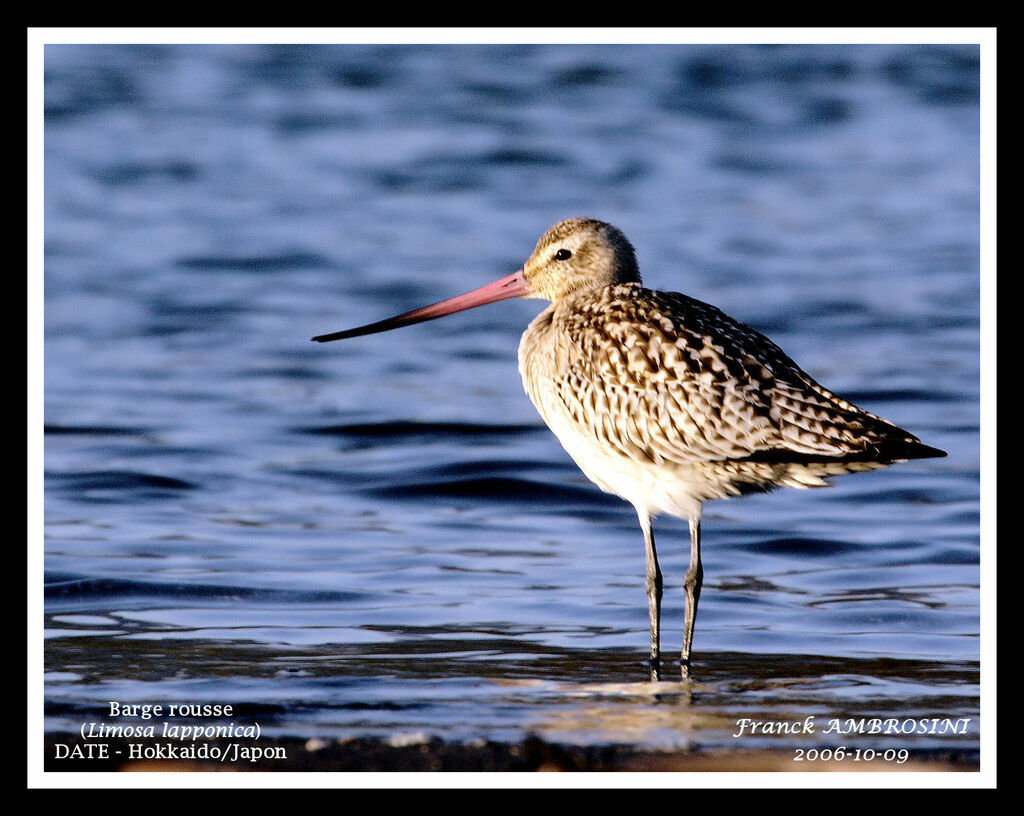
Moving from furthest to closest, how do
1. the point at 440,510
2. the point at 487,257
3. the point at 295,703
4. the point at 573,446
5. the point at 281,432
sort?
the point at 487,257, the point at 281,432, the point at 440,510, the point at 573,446, the point at 295,703

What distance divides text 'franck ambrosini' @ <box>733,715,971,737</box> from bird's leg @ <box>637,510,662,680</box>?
111 centimetres

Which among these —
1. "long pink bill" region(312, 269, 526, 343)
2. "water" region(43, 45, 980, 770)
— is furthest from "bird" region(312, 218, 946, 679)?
"water" region(43, 45, 980, 770)

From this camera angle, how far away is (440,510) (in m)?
10.1

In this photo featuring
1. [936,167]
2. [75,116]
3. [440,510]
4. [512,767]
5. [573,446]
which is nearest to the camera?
[512,767]

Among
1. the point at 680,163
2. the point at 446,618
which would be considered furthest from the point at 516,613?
the point at 680,163

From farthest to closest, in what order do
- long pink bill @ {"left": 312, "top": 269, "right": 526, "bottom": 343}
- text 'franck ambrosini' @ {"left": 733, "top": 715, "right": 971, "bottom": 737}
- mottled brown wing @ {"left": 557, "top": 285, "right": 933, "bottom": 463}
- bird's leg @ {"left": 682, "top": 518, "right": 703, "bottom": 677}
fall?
1. long pink bill @ {"left": 312, "top": 269, "right": 526, "bottom": 343}
2. bird's leg @ {"left": 682, "top": 518, "right": 703, "bottom": 677}
3. mottled brown wing @ {"left": 557, "top": 285, "right": 933, "bottom": 463}
4. text 'franck ambrosini' @ {"left": 733, "top": 715, "right": 971, "bottom": 737}

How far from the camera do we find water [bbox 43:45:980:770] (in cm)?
691

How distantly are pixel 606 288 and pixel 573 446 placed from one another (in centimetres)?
80

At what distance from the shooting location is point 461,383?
1338 cm

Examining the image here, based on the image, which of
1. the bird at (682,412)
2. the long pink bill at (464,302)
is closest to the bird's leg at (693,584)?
the bird at (682,412)

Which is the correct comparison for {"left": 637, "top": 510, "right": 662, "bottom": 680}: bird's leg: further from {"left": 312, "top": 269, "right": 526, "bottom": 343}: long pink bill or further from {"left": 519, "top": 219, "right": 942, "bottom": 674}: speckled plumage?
{"left": 312, "top": 269, "right": 526, "bottom": 343}: long pink bill

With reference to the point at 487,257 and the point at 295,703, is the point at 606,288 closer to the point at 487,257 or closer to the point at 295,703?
the point at 295,703

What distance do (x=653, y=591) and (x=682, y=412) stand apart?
1.04 m

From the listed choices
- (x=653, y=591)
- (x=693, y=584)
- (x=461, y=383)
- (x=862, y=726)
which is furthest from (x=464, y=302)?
A: (x=461, y=383)
